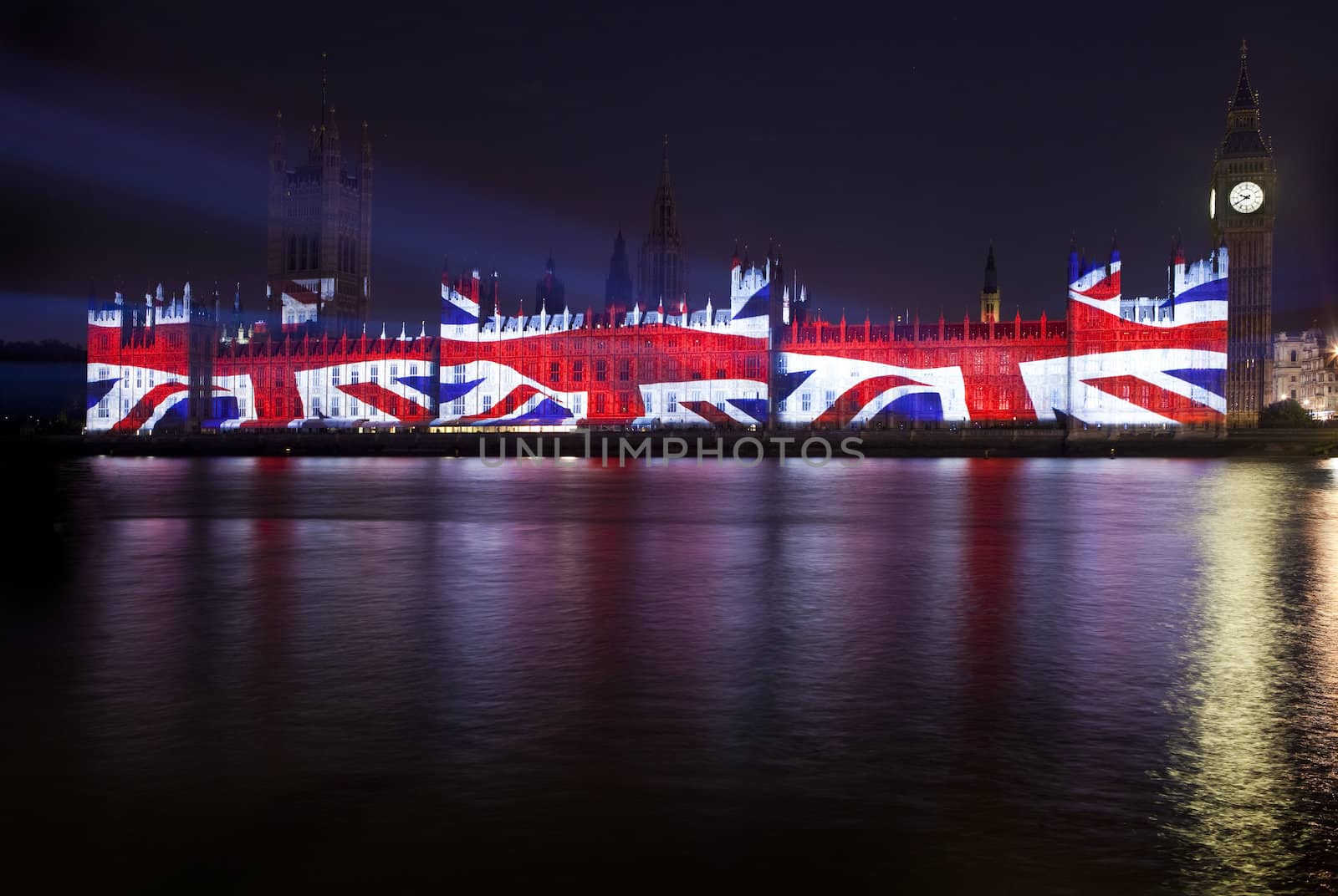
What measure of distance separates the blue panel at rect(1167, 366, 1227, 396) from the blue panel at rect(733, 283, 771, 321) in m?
31.4

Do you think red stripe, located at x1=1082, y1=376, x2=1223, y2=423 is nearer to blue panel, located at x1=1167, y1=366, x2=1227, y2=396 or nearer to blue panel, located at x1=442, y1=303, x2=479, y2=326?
blue panel, located at x1=1167, y1=366, x2=1227, y2=396

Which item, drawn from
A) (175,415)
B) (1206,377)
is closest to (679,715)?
(1206,377)

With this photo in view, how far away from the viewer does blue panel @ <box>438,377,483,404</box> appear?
96000mm

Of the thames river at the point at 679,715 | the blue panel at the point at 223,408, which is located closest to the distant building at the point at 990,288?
the blue panel at the point at 223,408

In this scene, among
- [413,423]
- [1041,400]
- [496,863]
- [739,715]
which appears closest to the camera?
[496,863]

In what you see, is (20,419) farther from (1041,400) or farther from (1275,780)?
(1275,780)

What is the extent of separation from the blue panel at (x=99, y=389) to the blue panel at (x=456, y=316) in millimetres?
33047

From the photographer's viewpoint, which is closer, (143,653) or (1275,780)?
(1275,780)

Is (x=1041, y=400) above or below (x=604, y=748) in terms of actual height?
above

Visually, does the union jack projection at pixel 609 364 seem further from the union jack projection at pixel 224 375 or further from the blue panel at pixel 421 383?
the union jack projection at pixel 224 375

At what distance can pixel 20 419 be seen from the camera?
Answer: 141 meters

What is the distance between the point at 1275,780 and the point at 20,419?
159 meters

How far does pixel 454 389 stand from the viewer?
9638cm

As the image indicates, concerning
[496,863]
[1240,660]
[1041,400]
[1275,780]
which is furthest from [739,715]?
[1041,400]
